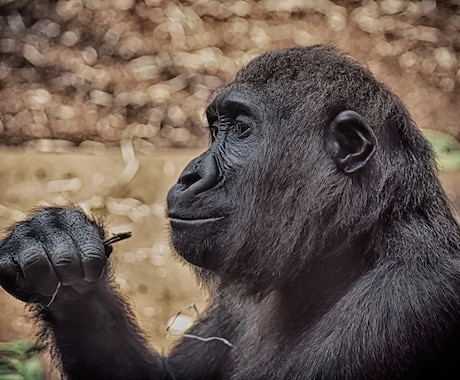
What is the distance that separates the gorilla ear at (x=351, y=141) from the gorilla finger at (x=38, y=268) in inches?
44.2

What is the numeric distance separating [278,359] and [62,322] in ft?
3.07

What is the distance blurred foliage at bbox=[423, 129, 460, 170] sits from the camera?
20.0ft

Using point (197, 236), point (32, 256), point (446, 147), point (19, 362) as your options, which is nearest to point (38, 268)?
point (32, 256)

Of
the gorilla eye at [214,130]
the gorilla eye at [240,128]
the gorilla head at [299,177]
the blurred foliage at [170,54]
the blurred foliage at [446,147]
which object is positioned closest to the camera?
the gorilla head at [299,177]

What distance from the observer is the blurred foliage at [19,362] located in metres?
4.63

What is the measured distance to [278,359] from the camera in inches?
141

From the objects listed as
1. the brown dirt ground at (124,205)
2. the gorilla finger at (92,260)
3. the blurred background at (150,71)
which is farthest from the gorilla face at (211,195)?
the blurred background at (150,71)

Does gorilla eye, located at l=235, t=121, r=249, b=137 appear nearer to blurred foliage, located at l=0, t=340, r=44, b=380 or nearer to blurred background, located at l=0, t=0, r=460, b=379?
blurred foliage, located at l=0, t=340, r=44, b=380

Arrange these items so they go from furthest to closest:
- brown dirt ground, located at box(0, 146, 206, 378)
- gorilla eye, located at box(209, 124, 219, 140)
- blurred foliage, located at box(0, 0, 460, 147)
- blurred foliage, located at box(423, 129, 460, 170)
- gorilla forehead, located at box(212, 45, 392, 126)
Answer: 1. blurred foliage, located at box(0, 0, 460, 147)
2. blurred foliage, located at box(423, 129, 460, 170)
3. brown dirt ground, located at box(0, 146, 206, 378)
4. gorilla eye, located at box(209, 124, 219, 140)
5. gorilla forehead, located at box(212, 45, 392, 126)

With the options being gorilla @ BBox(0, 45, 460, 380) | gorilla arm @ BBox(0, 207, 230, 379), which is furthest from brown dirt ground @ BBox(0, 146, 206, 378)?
gorilla @ BBox(0, 45, 460, 380)

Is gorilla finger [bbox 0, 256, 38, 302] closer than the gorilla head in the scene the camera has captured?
No

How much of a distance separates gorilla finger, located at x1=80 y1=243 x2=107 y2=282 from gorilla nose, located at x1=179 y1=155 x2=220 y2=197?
382 millimetres

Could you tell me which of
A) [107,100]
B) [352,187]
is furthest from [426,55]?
[352,187]

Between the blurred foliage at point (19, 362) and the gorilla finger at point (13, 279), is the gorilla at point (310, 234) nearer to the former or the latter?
the gorilla finger at point (13, 279)
